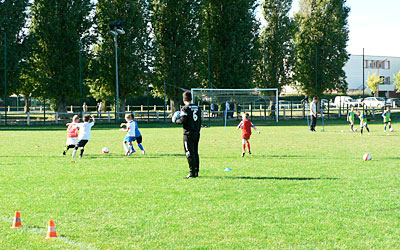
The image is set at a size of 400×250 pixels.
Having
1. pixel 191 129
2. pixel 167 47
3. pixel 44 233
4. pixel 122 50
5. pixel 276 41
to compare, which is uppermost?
pixel 276 41

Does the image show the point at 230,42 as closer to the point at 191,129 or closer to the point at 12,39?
the point at 12,39

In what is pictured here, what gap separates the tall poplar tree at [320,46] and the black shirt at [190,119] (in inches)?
1647

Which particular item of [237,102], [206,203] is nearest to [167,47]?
[237,102]

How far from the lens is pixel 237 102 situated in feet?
148

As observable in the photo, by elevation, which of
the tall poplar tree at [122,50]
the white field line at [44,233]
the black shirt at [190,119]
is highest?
the tall poplar tree at [122,50]

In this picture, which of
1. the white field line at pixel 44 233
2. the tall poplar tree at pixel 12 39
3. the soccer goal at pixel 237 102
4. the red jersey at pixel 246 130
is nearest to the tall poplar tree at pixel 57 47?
the tall poplar tree at pixel 12 39

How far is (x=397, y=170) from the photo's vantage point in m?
11.2

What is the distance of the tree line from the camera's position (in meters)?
42.1

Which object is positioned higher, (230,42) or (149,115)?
(230,42)

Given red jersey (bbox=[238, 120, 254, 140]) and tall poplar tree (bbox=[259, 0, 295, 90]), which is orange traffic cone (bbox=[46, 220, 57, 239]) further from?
tall poplar tree (bbox=[259, 0, 295, 90])

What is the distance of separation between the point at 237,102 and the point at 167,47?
8781 mm

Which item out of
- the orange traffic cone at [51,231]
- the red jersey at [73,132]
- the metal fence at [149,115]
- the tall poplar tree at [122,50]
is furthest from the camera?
the tall poplar tree at [122,50]

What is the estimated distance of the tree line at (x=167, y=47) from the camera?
42.1m

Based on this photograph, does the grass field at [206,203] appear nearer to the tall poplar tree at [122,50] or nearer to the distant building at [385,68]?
the tall poplar tree at [122,50]
